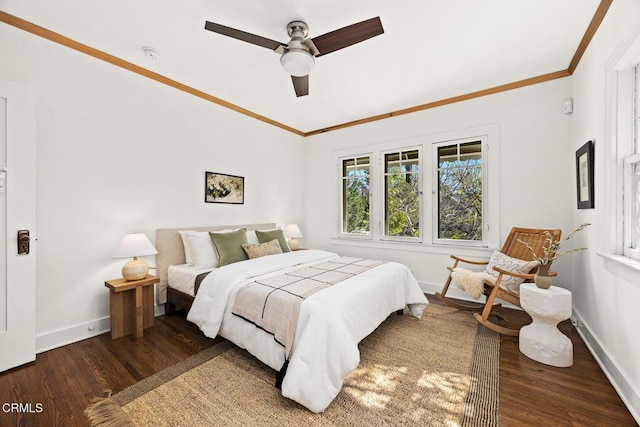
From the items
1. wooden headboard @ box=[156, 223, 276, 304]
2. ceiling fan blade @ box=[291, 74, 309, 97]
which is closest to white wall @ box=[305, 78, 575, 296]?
ceiling fan blade @ box=[291, 74, 309, 97]

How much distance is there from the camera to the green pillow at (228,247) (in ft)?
10.00

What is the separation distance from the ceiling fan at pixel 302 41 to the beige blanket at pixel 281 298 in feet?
5.70

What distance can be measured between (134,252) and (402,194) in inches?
135

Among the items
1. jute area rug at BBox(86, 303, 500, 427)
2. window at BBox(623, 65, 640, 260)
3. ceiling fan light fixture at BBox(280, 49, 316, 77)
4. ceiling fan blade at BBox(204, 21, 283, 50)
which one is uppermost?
ceiling fan blade at BBox(204, 21, 283, 50)

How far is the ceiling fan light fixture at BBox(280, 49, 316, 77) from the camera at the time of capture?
2.11 meters

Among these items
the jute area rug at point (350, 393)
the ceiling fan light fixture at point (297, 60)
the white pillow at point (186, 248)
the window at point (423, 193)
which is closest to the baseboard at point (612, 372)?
the jute area rug at point (350, 393)

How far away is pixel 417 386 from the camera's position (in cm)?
184

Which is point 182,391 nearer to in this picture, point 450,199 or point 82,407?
point 82,407

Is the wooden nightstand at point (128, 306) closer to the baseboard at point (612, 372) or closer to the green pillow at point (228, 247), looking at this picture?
the green pillow at point (228, 247)

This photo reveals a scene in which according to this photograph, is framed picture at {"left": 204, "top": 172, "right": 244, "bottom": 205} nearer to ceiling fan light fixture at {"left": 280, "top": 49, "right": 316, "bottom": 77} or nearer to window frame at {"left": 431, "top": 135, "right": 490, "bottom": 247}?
ceiling fan light fixture at {"left": 280, "top": 49, "right": 316, "bottom": 77}

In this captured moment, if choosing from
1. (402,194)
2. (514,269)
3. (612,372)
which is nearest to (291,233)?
(402,194)

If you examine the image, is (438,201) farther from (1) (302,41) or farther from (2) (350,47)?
(1) (302,41)

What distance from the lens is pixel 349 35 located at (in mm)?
1941

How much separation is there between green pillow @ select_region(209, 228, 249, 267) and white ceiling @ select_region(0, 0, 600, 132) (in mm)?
1777
